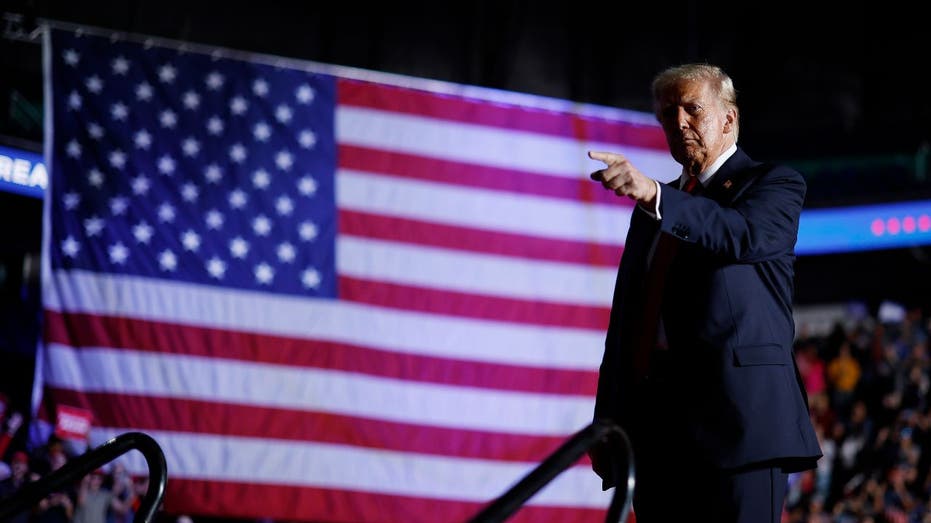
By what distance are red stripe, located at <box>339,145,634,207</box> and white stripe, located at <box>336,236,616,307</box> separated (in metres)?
0.50

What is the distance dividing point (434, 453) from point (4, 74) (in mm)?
6836

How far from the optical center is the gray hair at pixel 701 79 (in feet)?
7.24

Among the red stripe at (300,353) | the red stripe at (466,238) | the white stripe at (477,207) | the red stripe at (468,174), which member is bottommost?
the red stripe at (300,353)

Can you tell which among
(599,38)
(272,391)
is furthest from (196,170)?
(599,38)

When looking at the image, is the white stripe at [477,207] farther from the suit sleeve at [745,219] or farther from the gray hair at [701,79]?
the suit sleeve at [745,219]

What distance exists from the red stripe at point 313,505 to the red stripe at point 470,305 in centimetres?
120

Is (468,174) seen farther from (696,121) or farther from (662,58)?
(662,58)

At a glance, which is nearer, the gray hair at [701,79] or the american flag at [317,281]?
the gray hair at [701,79]

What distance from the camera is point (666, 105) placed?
2.22 m

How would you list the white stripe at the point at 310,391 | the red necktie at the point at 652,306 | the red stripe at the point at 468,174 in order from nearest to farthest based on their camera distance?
the red necktie at the point at 652,306
the white stripe at the point at 310,391
the red stripe at the point at 468,174

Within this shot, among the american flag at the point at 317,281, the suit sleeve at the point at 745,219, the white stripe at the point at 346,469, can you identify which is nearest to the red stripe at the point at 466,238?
the american flag at the point at 317,281

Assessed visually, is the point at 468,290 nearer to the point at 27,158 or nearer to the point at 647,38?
the point at 27,158

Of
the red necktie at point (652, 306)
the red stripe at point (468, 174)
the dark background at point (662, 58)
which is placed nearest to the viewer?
the red necktie at point (652, 306)

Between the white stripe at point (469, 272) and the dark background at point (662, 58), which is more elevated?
the dark background at point (662, 58)
